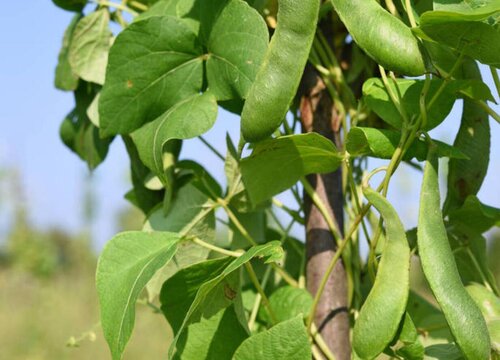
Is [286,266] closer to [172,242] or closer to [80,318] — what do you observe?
[172,242]

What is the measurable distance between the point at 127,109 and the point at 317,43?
216mm

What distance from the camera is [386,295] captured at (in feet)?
1.70

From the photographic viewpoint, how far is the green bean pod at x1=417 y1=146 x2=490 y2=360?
19.5 inches

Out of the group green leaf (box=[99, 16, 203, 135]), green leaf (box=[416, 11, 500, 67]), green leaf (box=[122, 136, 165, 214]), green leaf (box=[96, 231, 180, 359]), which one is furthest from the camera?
green leaf (box=[122, 136, 165, 214])

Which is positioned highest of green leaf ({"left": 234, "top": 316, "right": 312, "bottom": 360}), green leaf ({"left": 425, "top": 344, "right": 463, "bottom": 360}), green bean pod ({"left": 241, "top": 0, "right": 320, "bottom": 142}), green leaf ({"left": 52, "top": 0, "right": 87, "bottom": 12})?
green leaf ({"left": 52, "top": 0, "right": 87, "bottom": 12})

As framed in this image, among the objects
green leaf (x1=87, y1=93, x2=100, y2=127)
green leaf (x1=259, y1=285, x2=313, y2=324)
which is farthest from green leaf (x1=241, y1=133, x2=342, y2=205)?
green leaf (x1=87, y1=93, x2=100, y2=127)

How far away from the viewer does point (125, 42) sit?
692 mm

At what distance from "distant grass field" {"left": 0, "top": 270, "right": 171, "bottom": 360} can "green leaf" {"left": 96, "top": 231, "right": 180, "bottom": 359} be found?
503 centimetres

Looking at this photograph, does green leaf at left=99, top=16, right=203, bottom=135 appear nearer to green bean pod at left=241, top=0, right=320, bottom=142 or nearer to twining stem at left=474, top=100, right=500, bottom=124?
green bean pod at left=241, top=0, right=320, bottom=142

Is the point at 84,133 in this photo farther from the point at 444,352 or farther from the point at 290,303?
the point at 444,352

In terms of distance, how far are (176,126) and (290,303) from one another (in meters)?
0.22

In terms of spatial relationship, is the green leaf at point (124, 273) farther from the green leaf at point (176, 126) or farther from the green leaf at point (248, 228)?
the green leaf at point (248, 228)

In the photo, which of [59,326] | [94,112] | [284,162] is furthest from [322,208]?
[59,326]

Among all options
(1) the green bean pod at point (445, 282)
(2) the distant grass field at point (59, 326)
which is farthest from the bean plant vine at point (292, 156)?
(2) the distant grass field at point (59, 326)
